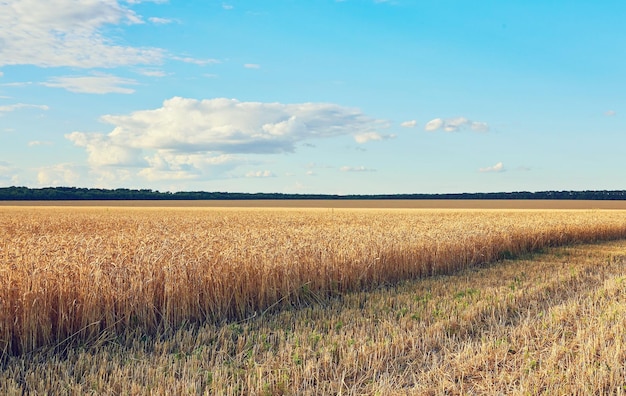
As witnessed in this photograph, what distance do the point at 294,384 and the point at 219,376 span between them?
879 mm

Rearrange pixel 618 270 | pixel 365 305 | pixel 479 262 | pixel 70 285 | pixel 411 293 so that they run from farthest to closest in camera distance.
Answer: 1. pixel 479 262
2. pixel 618 270
3. pixel 411 293
4. pixel 365 305
5. pixel 70 285

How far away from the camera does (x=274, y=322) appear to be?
8555mm

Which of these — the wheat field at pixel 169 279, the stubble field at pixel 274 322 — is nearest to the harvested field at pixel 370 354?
the stubble field at pixel 274 322

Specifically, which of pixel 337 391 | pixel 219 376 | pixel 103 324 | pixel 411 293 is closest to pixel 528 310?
pixel 411 293

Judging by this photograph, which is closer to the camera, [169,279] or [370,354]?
[370,354]

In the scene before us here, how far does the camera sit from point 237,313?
9094mm

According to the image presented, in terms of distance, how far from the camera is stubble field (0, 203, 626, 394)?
6000mm

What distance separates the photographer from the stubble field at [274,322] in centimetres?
600

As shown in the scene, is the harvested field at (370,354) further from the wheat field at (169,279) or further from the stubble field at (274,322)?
the wheat field at (169,279)

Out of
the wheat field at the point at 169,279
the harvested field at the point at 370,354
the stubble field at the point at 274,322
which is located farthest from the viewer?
the wheat field at the point at 169,279

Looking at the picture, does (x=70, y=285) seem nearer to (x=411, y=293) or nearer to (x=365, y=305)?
(x=365, y=305)

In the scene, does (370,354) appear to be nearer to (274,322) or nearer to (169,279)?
(274,322)

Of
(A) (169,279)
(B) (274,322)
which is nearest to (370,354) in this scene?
(B) (274,322)

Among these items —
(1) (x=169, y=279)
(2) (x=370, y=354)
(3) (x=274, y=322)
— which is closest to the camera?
(2) (x=370, y=354)
